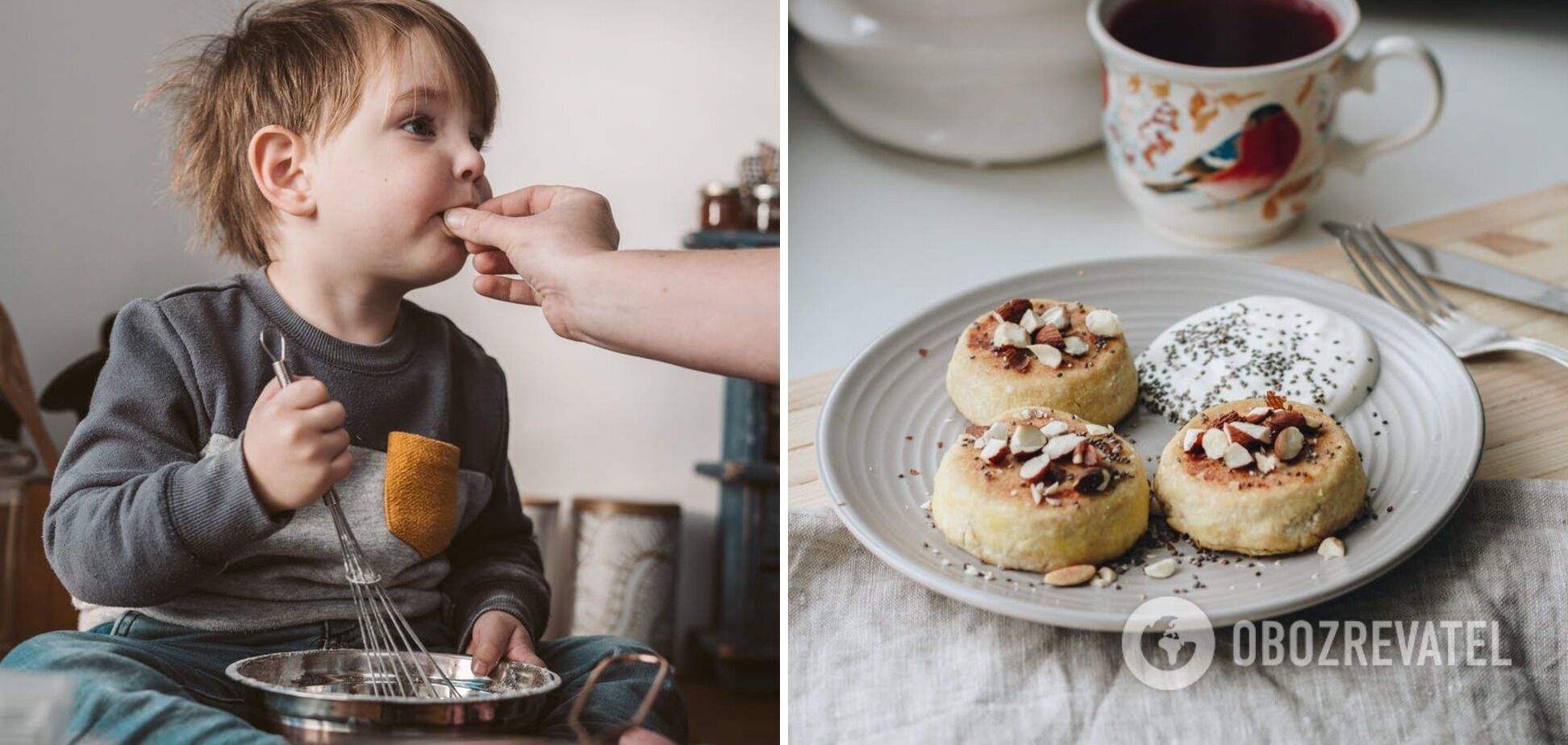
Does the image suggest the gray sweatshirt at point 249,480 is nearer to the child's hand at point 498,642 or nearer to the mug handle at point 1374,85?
the child's hand at point 498,642

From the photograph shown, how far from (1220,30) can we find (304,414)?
63cm

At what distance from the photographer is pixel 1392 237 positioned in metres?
0.80

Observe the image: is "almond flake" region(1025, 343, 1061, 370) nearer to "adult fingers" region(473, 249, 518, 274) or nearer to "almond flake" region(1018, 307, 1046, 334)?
"almond flake" region(1018, 307, 1046, 334)

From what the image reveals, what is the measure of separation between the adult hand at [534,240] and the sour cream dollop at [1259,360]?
29 centimetres

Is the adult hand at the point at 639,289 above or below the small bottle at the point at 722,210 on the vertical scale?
below

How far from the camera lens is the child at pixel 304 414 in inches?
18.8

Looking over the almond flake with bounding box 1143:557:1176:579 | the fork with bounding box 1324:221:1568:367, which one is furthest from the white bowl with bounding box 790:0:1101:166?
the almond flake with bounding box 1143:557:1176:579

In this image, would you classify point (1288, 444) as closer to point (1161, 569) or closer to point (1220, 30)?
point (1161, 569)

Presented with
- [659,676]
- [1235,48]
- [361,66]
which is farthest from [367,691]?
[1235,48]

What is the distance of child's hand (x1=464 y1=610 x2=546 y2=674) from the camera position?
21.2 inches

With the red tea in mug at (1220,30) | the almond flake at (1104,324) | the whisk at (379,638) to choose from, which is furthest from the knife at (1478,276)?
the whisk at (379,638)

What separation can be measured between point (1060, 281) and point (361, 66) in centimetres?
38

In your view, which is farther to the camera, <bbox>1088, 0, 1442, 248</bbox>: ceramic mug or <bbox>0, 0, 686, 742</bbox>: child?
<bbox>1088, 0, 1442, 248</bbox>: ceramic mug

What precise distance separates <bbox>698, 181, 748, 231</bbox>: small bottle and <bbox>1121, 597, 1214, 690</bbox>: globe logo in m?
0.46
